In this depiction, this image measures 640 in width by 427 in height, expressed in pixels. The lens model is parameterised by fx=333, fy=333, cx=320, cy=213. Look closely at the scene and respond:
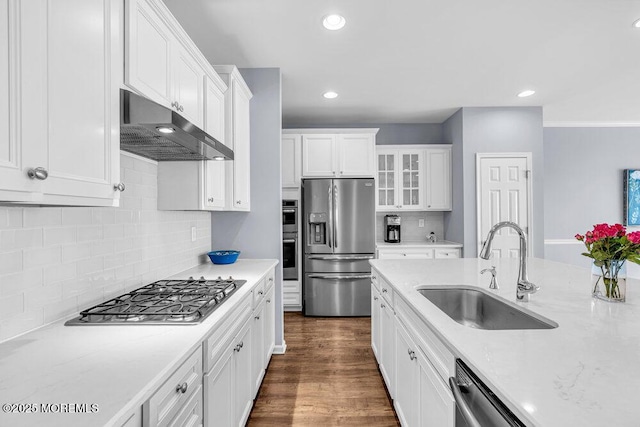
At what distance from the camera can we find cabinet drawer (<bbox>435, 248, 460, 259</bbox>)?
4.43 metres

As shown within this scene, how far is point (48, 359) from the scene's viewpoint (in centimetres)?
99

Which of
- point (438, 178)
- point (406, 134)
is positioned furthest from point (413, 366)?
point (406, 134)

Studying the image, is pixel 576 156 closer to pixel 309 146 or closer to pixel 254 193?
pixel 309 146

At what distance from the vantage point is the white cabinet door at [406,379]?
62.2 inches

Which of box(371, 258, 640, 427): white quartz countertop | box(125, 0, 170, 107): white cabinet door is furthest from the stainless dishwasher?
box(125, 0, 170, 107): white cabinet door

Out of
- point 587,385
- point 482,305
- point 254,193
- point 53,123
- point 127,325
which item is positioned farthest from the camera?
point 254,193

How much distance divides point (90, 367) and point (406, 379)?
145 cm

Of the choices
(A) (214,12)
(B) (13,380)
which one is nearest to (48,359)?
(B) (13,380)

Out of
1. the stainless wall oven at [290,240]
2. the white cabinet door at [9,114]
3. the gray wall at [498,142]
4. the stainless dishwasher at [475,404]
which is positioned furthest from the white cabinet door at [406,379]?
the gray wall at [498,142]

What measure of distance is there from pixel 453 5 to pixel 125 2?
1.97 metres

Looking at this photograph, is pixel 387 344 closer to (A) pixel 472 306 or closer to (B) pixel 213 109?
(A) pixel 472 306

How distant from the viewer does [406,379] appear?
1765mm

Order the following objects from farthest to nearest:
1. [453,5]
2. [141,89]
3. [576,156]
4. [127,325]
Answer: [576,156], [453,5], [141,89], [127,325]

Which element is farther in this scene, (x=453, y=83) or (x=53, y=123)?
(x=453, y=83)
